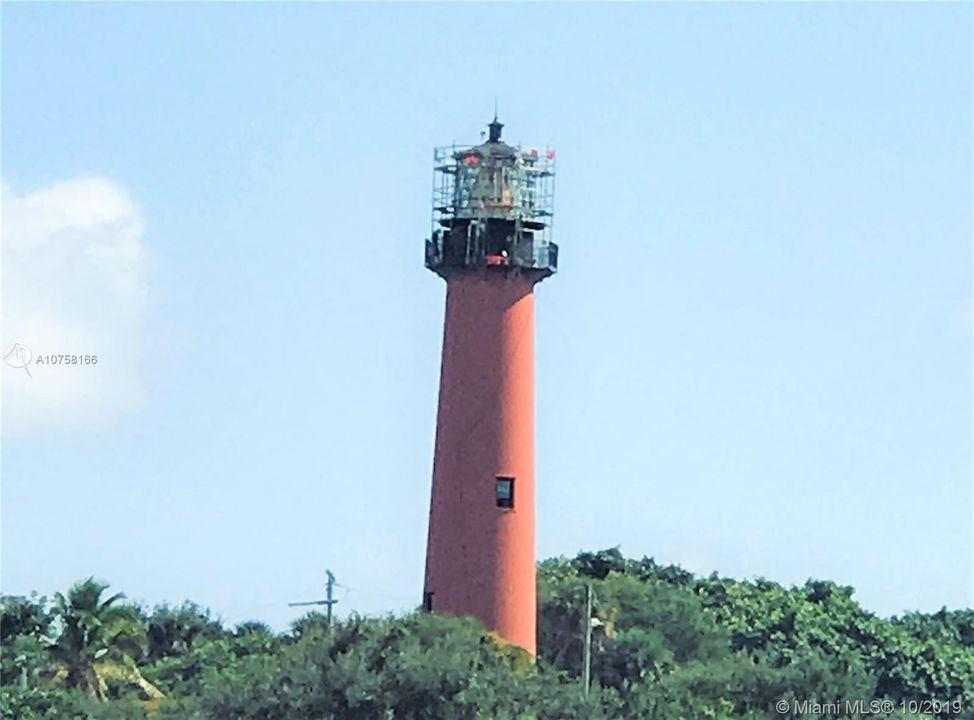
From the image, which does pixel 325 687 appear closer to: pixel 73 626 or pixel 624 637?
pixel 73 626

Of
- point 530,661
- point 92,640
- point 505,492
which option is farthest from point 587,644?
point 92,640

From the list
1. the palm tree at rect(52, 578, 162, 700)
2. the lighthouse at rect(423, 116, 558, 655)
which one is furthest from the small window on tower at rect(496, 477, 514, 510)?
the palm tree at rect(52, 578, 162, 700)

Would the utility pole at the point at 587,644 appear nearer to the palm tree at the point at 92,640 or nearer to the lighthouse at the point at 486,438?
the lighthouse at the point at 486,438

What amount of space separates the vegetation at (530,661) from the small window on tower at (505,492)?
3.02 meters

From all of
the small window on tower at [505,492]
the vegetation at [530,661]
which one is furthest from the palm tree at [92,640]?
the small window on tower at [505,492]

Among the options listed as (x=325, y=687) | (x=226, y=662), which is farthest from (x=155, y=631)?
(x=325, y=687)

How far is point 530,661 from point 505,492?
4006 millimetres

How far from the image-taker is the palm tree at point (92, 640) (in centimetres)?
7431

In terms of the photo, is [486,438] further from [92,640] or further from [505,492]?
[92,640]

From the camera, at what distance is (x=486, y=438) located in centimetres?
7250

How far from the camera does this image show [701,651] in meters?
87.7

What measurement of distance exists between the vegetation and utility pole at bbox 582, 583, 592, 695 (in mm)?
416

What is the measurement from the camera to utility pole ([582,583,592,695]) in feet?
235

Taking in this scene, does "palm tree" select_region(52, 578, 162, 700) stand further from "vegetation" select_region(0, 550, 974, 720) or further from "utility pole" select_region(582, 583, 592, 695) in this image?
"utility pole" select_region(582, 583, 592, 695)
